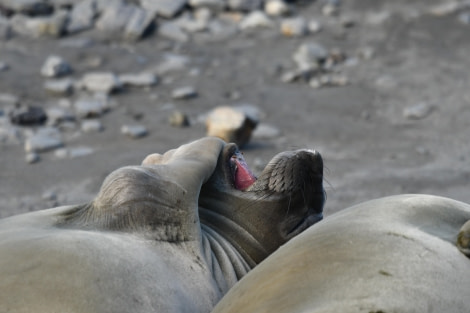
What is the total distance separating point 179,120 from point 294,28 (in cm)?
203

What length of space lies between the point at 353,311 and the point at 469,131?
470 centimetres

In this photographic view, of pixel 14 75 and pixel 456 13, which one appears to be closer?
pixel 14 75

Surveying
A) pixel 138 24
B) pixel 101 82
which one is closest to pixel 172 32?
pixel 138 24

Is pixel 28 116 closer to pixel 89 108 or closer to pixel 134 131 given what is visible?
pixel 89 108

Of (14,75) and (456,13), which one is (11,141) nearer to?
(14,75)

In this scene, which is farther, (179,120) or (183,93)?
(183,93)

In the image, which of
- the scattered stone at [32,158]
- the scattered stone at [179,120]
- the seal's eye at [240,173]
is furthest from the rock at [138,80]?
the seal's eye at [240,173]

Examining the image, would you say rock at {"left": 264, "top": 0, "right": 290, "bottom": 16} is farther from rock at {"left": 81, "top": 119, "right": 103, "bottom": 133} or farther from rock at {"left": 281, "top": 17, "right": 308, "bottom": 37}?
rock at {"left": 81, "top": 119, "right": 103, "bottom": 133}

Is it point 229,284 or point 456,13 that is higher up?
point 229,284

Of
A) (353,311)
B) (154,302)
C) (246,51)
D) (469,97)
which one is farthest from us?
(246,51)

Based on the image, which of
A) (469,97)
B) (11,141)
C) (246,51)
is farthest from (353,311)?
(246,51)

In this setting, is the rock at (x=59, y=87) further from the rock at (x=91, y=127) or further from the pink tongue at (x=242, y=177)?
the pink tongue at (x=242, y=177)

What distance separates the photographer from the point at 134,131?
6.44m

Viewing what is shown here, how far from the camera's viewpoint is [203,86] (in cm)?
735
